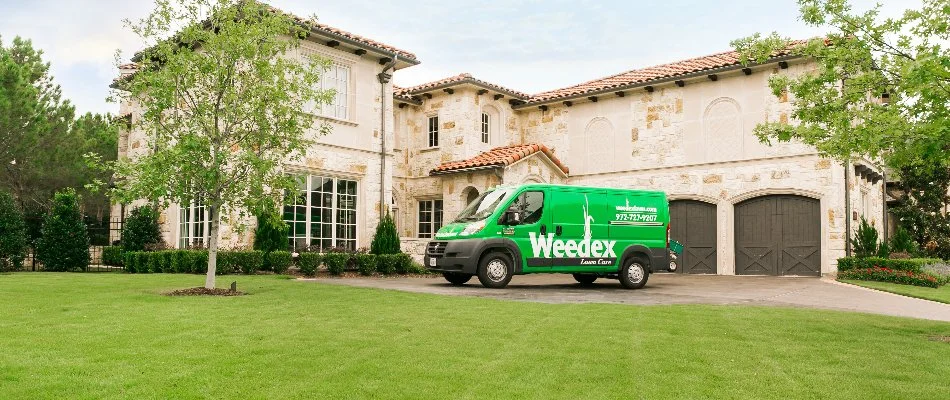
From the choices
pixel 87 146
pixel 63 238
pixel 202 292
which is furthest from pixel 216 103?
pixel 87 146

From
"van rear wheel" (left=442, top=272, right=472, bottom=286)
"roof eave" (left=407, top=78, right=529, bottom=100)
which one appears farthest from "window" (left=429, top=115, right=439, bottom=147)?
"van rear wheel" (left=442, top=272, right=472, bottom=286)

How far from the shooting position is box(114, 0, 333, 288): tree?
37.0 ft

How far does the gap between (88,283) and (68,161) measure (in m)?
20.4

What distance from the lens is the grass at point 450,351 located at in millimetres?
4887

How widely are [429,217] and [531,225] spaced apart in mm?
10957

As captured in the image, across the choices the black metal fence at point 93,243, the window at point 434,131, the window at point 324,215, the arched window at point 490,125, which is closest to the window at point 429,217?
the window at point 434,131

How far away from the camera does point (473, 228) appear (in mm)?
13930

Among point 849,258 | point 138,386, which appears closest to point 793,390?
point 138,386

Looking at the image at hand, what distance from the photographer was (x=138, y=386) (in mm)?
4770

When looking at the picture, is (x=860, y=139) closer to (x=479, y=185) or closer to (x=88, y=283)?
(x=88, y=283)

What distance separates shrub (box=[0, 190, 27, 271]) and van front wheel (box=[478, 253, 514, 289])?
1220cm

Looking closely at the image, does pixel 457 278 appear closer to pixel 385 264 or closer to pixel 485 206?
pixel 485 206

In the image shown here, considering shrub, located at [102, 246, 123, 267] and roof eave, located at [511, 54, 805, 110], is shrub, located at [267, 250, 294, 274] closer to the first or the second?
shrub, located at [102, 246, 123, 267]

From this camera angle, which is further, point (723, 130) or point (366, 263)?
point (723, 130)
